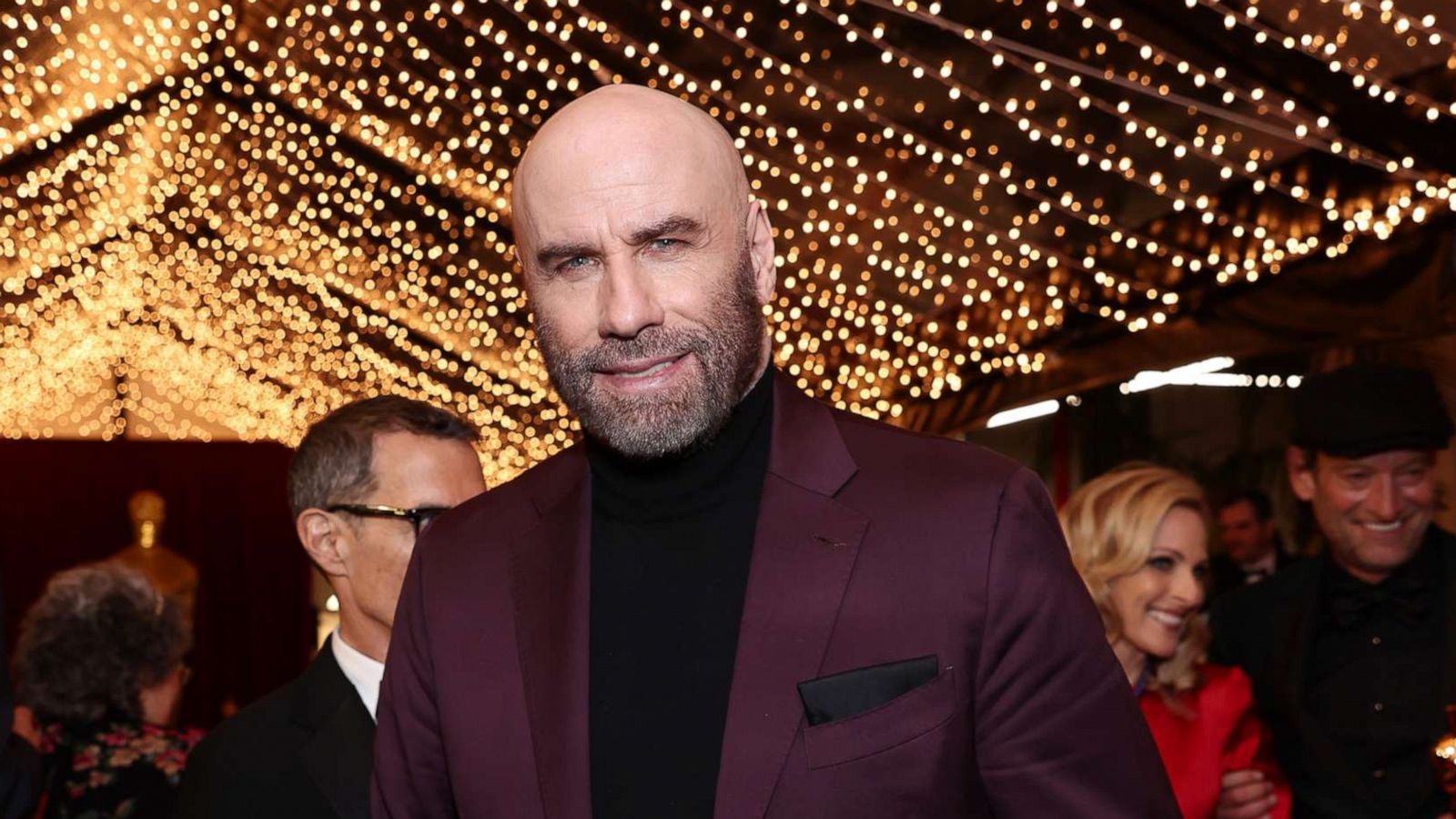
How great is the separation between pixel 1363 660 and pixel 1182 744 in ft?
1.13

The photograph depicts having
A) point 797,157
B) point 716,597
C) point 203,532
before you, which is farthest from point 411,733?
point 203,532

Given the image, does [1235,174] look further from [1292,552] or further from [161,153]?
[161,153]

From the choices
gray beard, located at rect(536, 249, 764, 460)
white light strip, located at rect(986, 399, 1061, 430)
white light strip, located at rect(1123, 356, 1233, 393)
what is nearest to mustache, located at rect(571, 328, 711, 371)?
gray beard, located at rect(536, 249, 764, 460)

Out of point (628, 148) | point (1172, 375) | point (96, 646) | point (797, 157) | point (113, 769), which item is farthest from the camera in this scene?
point (1172, 375)

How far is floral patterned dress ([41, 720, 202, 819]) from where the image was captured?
A: 3.29m

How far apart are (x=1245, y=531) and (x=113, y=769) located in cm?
387

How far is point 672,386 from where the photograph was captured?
1516mm

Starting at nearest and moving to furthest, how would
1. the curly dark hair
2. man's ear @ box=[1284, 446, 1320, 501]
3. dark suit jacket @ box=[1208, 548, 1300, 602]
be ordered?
1. man's ear @ box=[1284, 446, 1320, 501]
2. the curly dark hair
3. dark suit jacket @ box=[1208, 548, 1300, 602]

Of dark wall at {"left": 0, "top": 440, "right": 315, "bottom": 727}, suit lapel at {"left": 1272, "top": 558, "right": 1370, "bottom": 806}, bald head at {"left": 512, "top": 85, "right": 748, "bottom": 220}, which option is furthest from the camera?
dark wall at {"left": 0, "top": 440, "right": 315, "bottom": 727}

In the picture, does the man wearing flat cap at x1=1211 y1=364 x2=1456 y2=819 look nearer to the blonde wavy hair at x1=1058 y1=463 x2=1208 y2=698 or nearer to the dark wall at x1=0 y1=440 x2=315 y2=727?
the blonde wavy hair at x1=1058 y1=463 x2=1208 y2=698

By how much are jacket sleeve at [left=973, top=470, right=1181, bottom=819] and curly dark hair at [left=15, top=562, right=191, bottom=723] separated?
253cm

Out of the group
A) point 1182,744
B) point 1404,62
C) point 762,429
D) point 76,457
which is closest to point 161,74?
point 76,457

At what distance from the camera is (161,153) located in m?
9.48

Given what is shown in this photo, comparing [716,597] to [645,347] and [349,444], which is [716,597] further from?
[349,444]
